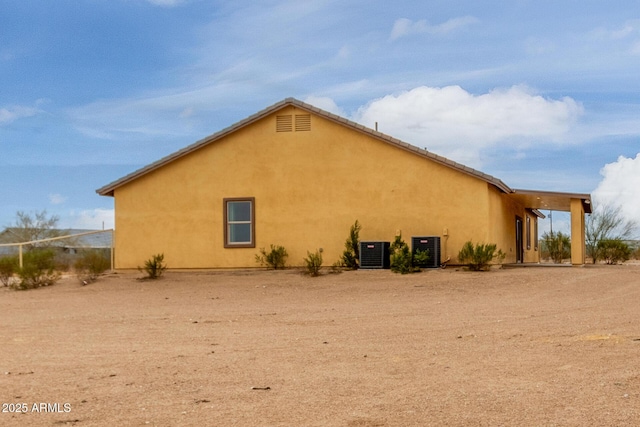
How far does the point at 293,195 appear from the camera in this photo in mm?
24625

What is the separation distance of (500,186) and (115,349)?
14.7 metres

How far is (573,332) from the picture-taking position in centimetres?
1234

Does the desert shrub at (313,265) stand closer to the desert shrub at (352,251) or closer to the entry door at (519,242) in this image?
the desert shrub at (352,251)

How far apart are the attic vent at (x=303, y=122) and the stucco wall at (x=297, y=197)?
20 centimetres

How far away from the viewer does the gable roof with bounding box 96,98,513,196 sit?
2322cm

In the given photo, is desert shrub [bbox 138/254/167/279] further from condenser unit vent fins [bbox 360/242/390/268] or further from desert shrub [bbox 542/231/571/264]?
desert shrub [bbox 542/231/571/264]

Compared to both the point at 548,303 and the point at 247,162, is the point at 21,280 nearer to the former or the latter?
the point at 247,162

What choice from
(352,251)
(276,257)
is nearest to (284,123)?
(276,257)

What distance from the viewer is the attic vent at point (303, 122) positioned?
80.5 feet

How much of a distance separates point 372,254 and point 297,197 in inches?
116

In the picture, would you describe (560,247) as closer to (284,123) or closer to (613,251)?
(613,251)

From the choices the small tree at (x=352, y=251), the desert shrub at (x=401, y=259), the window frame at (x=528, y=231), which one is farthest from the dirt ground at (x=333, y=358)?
the window frame at (x=528, y=231)

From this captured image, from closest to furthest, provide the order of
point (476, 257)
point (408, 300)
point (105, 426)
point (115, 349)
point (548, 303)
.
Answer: point (105, 426)
point (115, 349)
point (548, 303)
point (408, 300)
point (476, 257)

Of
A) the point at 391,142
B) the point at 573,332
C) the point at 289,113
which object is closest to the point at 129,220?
the point at 289,113
